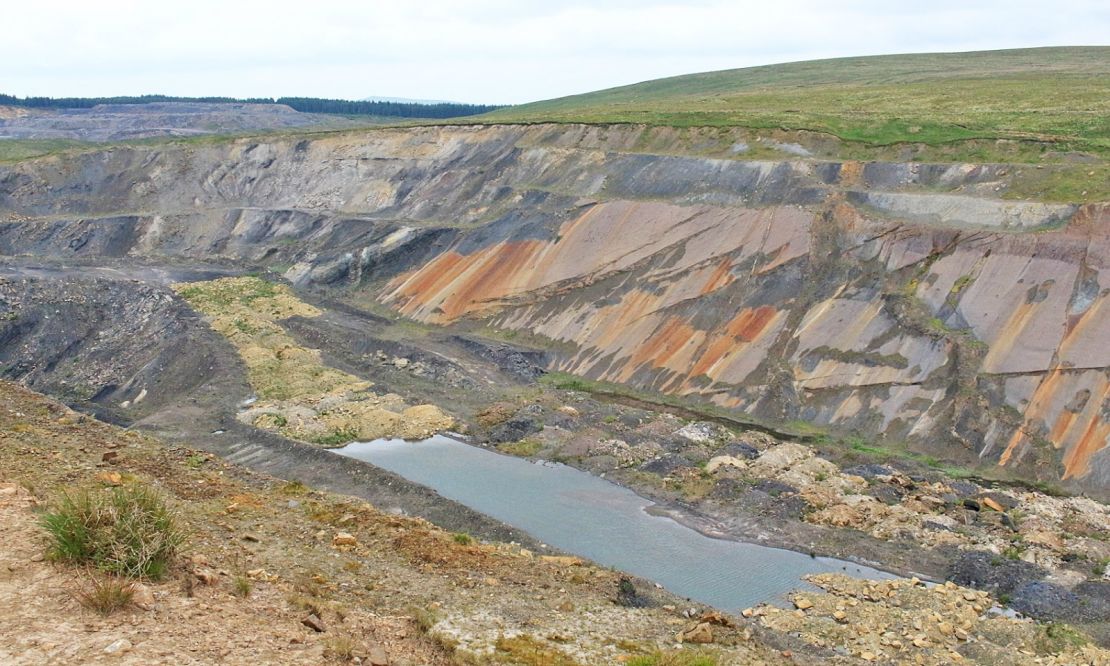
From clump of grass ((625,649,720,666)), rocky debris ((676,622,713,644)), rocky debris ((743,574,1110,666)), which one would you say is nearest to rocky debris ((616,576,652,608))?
rocky debris ((676,622,713,644))

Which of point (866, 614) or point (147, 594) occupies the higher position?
point (147, 594)

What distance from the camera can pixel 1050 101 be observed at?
47312 mm

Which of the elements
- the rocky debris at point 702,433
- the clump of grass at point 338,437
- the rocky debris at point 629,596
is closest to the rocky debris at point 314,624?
the rocky debris at point 629,596

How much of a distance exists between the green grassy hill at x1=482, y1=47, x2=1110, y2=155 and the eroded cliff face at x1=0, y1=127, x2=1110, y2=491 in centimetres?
369

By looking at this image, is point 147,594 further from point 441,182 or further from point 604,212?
point 441,182

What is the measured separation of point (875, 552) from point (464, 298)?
25.9 m

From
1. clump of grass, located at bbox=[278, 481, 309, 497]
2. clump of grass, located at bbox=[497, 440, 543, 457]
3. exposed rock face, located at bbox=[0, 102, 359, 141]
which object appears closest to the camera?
clump of grass, located at bbox=[278, 481, 309, 497]

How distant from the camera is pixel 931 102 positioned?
5206 centimetres

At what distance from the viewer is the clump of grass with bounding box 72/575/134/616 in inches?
444

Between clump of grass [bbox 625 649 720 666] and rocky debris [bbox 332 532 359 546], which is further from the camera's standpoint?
rocky debris [bbox 332 532 359 546]

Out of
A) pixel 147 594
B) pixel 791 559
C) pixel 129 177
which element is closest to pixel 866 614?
pixel 791 559

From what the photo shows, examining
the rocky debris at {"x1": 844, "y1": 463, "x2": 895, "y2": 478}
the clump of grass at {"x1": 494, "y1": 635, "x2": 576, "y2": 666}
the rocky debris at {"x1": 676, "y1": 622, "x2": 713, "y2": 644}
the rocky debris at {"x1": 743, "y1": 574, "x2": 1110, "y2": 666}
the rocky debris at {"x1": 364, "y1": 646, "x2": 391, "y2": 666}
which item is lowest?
the rocky debris at {"x1": 743, "y1": 574, "x2": 1110, "y2": 666}

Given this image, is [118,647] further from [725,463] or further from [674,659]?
[725,463]

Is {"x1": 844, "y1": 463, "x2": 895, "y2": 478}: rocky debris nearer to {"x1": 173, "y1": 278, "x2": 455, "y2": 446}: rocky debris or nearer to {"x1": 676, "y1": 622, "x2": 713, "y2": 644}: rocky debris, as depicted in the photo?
{"x1": 676, "y1": 622, "x2": 713, "y2": 644}: rocky debris
